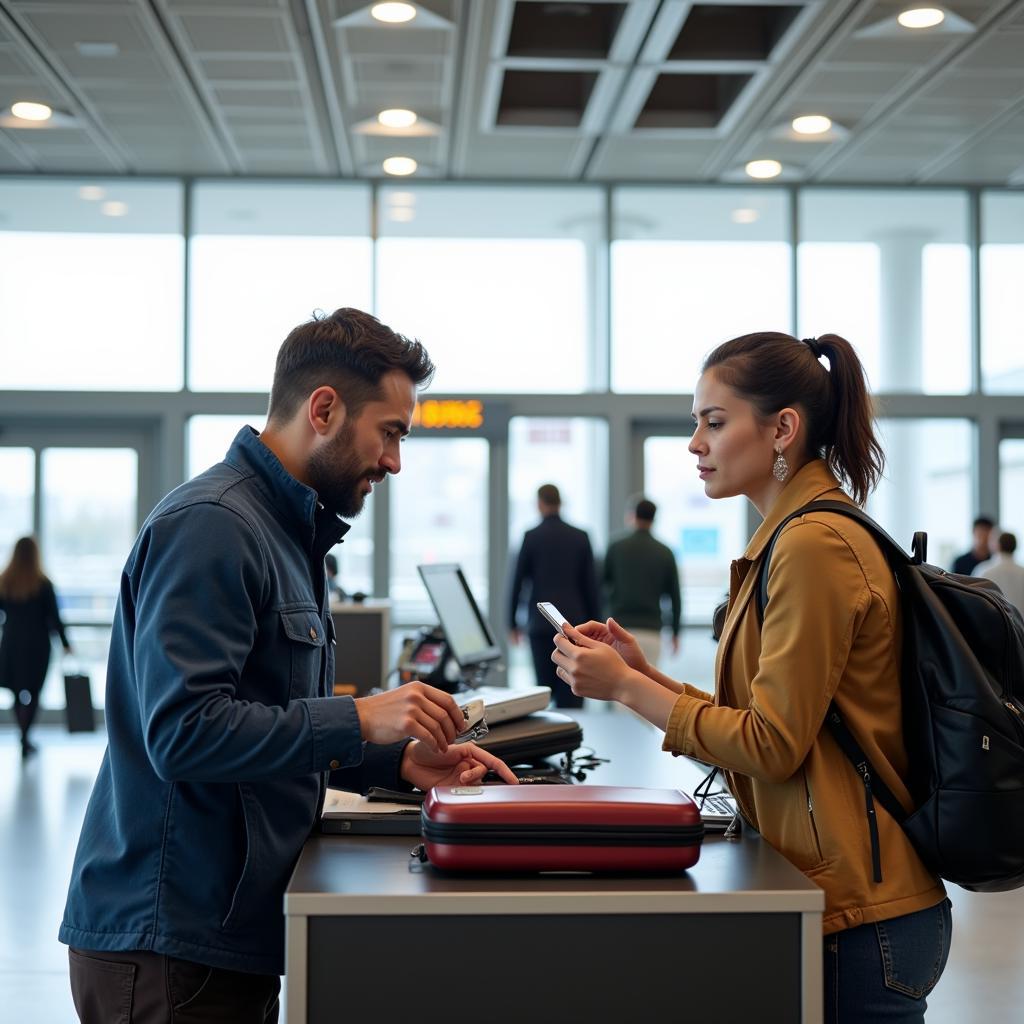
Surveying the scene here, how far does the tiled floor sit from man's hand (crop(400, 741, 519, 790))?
65 cm

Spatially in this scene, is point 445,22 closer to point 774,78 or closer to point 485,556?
point 774,78

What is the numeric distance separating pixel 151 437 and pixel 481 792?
7.80 metres

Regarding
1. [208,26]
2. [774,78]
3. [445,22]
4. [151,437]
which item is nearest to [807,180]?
[774,78]

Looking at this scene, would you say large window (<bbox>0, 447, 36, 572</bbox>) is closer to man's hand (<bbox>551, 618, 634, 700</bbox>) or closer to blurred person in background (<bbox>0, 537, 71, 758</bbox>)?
blurred person in background (<bbox>0, 537, 71, 758</bbox>)

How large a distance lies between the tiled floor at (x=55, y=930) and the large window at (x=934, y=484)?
458 cm

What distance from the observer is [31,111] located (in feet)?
22.9

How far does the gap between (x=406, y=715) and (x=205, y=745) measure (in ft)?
0.79

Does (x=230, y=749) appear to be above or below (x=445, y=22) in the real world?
below

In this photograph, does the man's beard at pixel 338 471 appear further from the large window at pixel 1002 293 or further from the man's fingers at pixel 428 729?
the large window at pixel 1002 293

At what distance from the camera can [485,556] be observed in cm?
870

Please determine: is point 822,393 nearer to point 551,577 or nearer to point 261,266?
point 551,577

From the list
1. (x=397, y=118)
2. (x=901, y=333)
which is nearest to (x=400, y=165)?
(x=397, y=118)

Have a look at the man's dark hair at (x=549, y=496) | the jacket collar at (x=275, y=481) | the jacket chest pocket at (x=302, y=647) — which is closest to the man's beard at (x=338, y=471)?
the jacket collar at (x=275, y=481)

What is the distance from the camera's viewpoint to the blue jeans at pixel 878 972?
1446mm
